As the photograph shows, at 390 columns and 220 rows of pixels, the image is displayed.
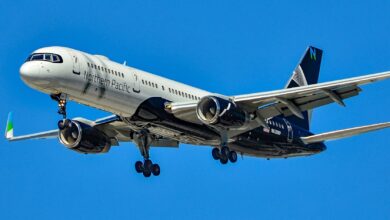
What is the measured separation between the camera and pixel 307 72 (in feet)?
248

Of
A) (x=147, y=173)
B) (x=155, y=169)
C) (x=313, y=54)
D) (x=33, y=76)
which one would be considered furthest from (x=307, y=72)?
(x=33, y=76)

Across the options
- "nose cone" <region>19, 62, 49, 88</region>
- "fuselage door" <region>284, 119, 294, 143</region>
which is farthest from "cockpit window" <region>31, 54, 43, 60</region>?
"fuselage door" <region>284, 119, 294, 143</region>

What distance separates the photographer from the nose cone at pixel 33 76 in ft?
181

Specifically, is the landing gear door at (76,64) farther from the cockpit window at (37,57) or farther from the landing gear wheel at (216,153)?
the landing gear wheel at (216,153)

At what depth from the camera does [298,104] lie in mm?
59938

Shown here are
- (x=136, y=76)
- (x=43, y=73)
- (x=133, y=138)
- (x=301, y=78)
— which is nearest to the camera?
(x=43, y=73)

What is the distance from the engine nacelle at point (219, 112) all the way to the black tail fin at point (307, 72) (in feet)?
40.2

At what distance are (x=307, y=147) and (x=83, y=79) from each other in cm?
1836

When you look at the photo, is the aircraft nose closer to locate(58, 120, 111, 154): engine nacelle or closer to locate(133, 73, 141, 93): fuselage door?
locate(133, 73, 141, 93): fuselage door

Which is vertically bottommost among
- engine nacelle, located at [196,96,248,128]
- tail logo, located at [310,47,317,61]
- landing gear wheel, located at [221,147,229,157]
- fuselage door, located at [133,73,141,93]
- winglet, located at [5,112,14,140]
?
landing gear wheel, located at [221,147,229,157]

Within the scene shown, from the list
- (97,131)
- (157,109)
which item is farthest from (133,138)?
(157,109)

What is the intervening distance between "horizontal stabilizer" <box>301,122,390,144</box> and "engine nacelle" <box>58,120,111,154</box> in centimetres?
1370

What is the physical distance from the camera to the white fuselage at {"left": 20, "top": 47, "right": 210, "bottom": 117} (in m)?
55.6

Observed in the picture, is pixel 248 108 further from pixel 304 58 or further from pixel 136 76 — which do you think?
pixel 304 58
